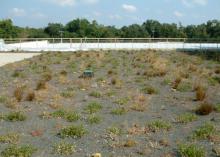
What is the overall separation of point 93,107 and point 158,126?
292 cm

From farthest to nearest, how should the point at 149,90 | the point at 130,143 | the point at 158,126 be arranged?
the point at 149,90 → the point at 158,126 → the point at 130,143

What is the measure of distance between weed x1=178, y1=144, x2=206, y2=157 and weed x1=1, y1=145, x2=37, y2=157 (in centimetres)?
→ 281

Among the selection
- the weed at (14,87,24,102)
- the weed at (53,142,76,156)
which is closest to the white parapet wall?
the weed at (14,87,24,102)

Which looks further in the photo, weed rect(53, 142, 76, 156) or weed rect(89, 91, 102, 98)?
weed rect(89, 91, 102, 98)

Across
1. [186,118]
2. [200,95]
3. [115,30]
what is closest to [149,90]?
[200,95]

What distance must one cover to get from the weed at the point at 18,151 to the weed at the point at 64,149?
439mm

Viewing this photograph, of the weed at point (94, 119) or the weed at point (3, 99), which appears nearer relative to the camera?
the weed at point (94, 119)

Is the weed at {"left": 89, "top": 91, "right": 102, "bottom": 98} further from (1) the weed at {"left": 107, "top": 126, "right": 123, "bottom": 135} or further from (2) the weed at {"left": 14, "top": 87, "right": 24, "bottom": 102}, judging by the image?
(1) the weed at {"left": 107, "top": 126, "right": 123, "bottom": 135}

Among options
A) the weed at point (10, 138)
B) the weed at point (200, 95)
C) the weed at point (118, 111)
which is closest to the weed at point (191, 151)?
the weed at point (10, 138)

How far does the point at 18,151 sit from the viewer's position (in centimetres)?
854

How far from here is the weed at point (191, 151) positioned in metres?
8.38

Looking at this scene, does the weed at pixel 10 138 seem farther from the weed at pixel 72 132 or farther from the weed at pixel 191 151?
the weed at pixel 191 151

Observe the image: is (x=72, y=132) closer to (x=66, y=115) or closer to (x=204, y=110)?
(x=66, y=115)

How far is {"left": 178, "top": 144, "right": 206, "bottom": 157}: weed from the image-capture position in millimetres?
8375
